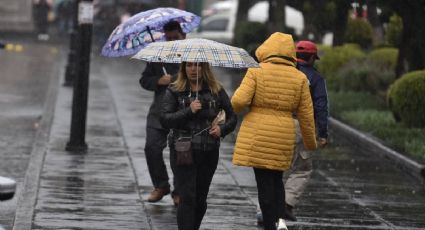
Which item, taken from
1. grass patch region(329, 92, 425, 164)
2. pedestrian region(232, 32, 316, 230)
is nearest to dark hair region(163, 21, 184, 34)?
pedestrian region(232, 32, 316, 230)

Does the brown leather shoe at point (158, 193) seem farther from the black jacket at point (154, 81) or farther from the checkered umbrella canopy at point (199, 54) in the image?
the checkered umbrella canopy at point (199, 54)

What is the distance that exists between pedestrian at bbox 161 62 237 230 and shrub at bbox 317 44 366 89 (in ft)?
52.3

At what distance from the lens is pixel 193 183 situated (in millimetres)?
9789

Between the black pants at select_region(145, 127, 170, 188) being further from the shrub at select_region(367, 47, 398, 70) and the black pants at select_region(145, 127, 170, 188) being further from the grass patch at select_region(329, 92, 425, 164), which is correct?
the shrub at select_region(367, 47, 398, 70)

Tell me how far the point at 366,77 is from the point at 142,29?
13.5 meters

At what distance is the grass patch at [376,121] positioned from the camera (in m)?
16.7

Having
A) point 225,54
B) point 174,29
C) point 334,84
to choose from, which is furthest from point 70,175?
point 334,84

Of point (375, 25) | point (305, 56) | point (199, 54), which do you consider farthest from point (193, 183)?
point (375, 25)

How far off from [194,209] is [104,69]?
2224 cm

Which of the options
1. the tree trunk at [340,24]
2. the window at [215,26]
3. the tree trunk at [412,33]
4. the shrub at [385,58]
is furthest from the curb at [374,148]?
the window at [215,26]

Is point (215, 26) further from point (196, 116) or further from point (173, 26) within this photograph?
point (196, 116)

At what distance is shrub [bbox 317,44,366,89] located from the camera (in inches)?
1021

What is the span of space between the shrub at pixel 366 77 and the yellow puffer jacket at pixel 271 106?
566 inches

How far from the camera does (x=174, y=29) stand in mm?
11914
